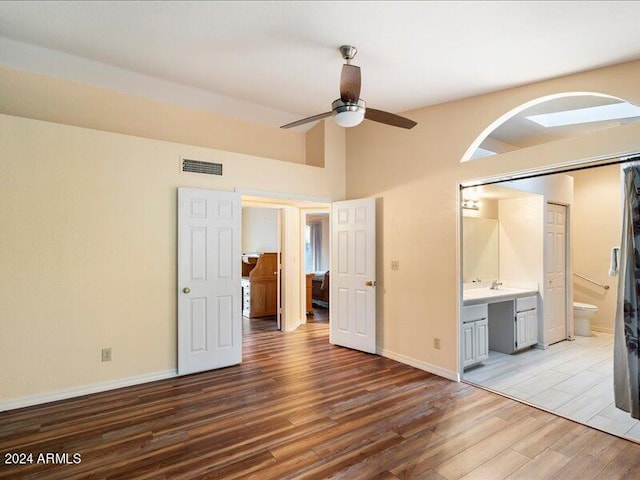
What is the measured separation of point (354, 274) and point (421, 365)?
1423 mm

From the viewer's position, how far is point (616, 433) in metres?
2.59

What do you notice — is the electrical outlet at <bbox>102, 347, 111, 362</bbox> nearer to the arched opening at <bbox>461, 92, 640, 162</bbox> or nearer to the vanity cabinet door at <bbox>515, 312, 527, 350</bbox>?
the arched opening at <bbox>461, 92, 640, 162</bbox>

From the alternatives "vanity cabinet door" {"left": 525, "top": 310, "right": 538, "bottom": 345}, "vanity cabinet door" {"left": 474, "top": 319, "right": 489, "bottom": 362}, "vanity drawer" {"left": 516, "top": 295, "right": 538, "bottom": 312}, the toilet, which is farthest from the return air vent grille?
the toilet

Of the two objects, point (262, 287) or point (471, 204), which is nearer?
point (471, 204)

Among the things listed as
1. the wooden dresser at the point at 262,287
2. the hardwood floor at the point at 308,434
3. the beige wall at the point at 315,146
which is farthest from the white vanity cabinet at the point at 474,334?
the wooden dresser at the point at 262,287

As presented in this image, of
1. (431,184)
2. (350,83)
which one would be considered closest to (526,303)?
(431,184)

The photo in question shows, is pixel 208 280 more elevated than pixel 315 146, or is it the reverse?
pixel 315 146

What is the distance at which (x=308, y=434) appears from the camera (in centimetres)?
258

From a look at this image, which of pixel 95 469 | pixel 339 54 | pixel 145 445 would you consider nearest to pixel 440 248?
pixel 339 54

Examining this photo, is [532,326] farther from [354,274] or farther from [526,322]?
[354,274]

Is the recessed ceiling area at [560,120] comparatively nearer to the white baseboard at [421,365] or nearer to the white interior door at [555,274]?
the white interior door at [555,274]

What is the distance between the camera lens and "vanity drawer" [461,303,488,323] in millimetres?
3820

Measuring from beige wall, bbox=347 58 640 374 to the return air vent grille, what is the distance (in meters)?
1.97

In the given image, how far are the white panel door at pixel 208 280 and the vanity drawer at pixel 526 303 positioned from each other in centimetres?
362
